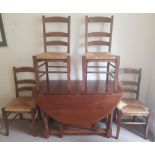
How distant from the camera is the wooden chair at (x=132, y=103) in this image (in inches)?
81.4

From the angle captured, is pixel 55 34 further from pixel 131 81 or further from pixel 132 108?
pixel 132 108

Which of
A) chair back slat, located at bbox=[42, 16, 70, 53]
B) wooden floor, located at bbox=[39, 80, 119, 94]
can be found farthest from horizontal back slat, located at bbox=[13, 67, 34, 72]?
chair back slat, located at bbox=[42, 16, 70, 53]

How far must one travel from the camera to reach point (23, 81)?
2391mm

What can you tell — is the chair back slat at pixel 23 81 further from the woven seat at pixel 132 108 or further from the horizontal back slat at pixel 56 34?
the woven seat at pixel 132 108

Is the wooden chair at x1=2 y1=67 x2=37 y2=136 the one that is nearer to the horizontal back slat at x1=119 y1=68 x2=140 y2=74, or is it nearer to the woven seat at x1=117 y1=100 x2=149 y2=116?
the woven seat at x1=117 y1=100 x2=149 y2=116

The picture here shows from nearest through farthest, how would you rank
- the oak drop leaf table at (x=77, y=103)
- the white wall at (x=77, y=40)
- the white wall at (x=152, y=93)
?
1. the oak drop leaf table at (x=77, y=103)
2. the white wall at (x=77, y=40)
3. the white wall at (x=152, y=93)

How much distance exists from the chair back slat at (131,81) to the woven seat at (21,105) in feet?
4.20

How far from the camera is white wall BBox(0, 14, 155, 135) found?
86.4 inches

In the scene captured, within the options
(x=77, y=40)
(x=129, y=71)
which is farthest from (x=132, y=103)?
(x=77, y=40)

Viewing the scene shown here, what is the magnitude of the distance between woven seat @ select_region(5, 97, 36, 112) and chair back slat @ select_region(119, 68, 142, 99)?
1.28 m

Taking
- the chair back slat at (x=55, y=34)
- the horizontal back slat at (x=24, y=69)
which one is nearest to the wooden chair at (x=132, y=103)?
the chair back slat at (x=55, y=34)

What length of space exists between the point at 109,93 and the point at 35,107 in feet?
3.21
